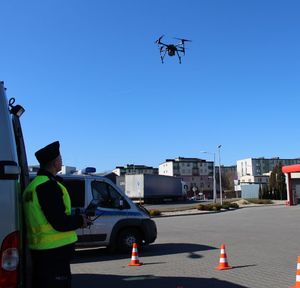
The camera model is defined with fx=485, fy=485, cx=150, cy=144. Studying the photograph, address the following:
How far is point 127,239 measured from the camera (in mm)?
13227

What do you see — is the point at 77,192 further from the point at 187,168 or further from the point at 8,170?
the point at 187,168

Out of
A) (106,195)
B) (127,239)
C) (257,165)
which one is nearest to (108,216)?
(106,195)

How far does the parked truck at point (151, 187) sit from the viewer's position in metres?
66.2

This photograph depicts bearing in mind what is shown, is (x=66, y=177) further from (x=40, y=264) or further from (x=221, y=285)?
(x=40, y=264)

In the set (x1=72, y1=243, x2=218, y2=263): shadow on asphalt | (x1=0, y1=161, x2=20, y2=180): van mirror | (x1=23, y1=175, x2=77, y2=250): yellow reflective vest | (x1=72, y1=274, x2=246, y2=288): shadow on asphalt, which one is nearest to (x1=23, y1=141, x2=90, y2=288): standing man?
(x1=23, y1=175, x2=77, y2=250): yellow reflective vest

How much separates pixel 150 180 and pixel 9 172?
2523 inches

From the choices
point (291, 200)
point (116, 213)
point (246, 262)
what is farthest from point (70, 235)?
point (291, 200)

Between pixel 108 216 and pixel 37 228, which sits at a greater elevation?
pixel 37 228

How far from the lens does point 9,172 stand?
3.54m

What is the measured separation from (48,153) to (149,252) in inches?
380

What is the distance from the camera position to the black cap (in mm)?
4465

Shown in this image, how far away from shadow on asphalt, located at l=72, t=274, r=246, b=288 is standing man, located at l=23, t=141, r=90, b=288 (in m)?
4.66

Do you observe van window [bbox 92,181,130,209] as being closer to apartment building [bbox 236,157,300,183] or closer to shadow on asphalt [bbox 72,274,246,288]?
shadow on asphalt [bbox 72,274,246,288]

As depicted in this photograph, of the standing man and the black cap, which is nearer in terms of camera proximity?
the standing man
